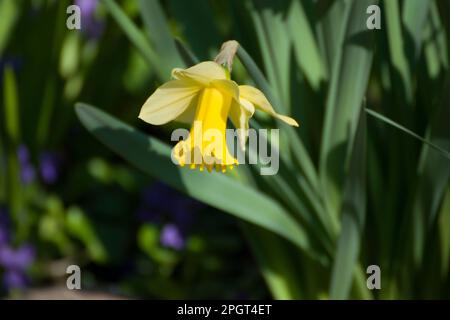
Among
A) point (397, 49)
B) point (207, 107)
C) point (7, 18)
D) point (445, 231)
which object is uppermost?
point (7, 18)

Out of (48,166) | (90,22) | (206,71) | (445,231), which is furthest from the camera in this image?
(90,22)

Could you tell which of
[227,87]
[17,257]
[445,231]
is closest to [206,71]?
[227,87]

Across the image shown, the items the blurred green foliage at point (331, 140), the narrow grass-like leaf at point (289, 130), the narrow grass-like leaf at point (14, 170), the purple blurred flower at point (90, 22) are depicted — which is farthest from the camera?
the purple blurred flower at point (90, 22)

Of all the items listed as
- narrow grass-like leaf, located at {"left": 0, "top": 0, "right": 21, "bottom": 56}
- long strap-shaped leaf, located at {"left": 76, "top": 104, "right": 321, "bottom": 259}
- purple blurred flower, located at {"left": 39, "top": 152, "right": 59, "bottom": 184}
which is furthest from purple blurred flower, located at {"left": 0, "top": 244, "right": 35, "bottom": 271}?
long strap-shaped leaf, located at {"left": 76, "top": 104, "right": 321, "bottom": 259}

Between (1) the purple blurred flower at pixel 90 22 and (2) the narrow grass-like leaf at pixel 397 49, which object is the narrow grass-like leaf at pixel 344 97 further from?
(1) the purple blurred flower at pixel 90 22

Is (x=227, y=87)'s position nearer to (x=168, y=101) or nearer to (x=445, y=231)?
(x=168, y=101)

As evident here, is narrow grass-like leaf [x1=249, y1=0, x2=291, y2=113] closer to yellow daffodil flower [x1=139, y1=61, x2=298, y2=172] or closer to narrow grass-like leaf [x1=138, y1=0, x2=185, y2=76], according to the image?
narrow grass-like leaf [x1=138, y1=0, x2=185, y2=76]

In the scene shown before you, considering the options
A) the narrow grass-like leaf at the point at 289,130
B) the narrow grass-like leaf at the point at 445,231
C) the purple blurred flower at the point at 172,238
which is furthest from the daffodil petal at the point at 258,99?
the purple blurred flower at the point at 172,238
